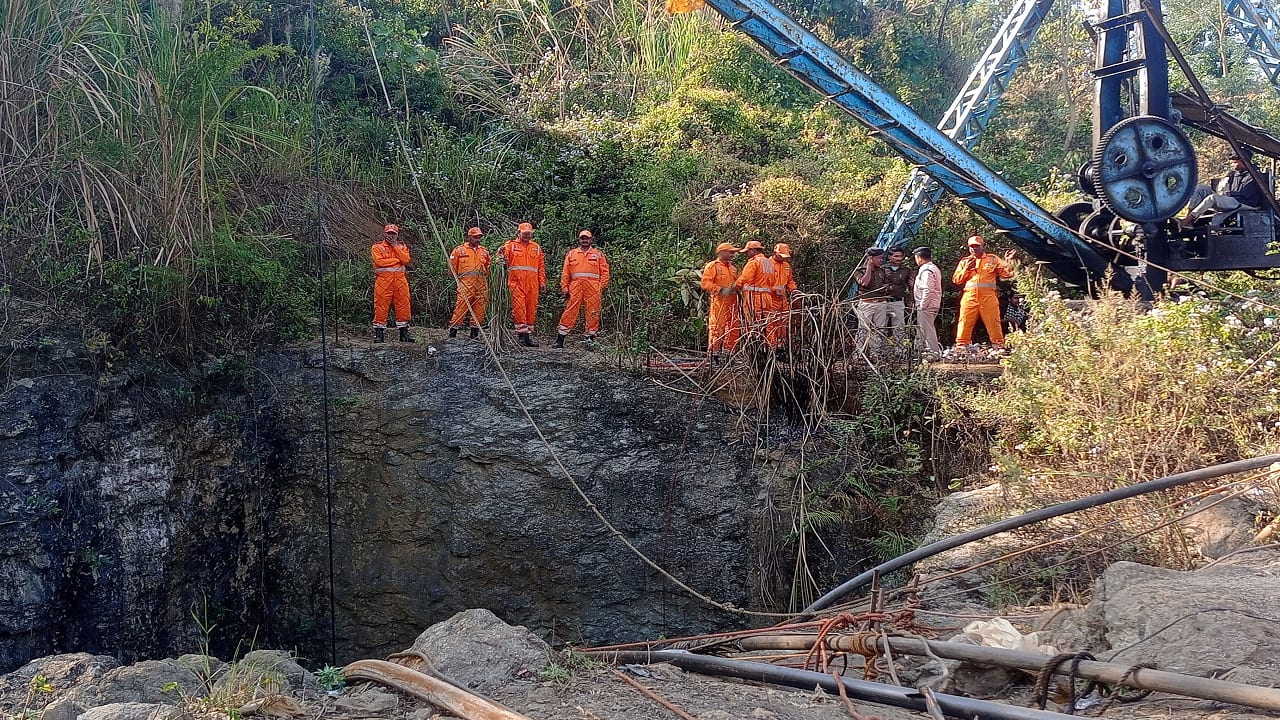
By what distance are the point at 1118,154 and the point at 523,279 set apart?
546cm

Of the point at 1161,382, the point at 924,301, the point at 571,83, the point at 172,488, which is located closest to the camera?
the point at 1161,382

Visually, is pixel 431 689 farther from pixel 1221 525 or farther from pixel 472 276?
pixel 472 276

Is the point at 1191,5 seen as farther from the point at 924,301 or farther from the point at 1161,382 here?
the point at 1161,382

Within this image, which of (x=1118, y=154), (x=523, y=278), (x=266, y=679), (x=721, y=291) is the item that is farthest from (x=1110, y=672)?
(x=523, y=278)

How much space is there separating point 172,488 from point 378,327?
7.75 feet

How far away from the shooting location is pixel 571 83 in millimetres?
15781

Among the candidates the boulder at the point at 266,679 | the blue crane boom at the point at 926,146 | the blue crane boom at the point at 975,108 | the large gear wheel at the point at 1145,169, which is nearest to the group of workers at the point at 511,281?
the blue crane boom at the point at 926,146

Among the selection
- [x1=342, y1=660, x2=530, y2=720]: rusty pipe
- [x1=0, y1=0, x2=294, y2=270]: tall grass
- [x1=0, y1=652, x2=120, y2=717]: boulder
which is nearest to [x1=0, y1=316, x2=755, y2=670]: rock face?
[x1=0, y1=0, x2=294, y2=270]: tall grass

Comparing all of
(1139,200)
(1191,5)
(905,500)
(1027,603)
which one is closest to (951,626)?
(1027,603)

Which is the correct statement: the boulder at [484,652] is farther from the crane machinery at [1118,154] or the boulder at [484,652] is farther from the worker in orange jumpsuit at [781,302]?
the crane machinery at [1118,154]

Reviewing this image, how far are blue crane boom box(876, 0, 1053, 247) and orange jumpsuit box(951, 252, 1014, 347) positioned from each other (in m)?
1.16

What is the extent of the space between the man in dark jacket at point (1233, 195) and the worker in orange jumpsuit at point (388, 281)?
23.7 ft


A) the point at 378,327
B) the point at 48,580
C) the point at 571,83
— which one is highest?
the point at 571,83

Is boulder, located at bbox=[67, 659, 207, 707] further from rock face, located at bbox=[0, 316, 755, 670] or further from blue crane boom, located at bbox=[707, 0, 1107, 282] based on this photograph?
blue crane boom, located at bbox=[707, 0, 1107, 282]
